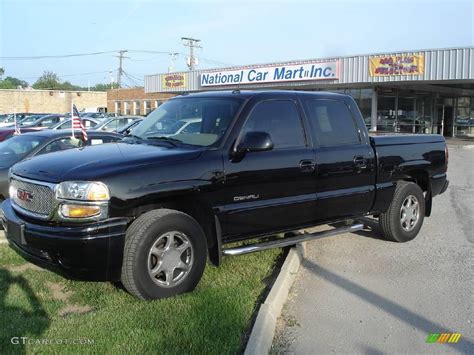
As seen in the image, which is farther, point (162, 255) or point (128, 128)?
point (128, 128)

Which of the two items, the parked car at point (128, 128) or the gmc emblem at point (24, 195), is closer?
the gmc emblem at point (24, 195)

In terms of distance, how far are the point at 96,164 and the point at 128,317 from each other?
1.31 metres

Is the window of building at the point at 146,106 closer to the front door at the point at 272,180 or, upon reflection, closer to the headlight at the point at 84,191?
the front door at the point at 272,180

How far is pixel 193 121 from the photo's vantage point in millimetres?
5535

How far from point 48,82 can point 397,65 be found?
3727 inches

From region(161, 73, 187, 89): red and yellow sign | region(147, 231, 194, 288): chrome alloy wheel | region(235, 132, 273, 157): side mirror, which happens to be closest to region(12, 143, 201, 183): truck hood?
region(235, 132, 273, 157): side mirror

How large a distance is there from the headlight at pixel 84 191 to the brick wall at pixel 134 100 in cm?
4207

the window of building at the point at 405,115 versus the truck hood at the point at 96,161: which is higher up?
the window of building at the point at 405,115

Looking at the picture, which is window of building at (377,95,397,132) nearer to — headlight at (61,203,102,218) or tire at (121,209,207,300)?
tire at (121,209,207,300)

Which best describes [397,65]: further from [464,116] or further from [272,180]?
[272,180]

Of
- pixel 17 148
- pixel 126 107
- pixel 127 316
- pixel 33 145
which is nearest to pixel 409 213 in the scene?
pixel 127 316

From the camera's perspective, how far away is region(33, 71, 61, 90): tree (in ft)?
344

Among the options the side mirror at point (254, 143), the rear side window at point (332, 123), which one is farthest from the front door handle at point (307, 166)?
the side mirror at point (254, 143)

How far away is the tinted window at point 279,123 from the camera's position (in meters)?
5.44
